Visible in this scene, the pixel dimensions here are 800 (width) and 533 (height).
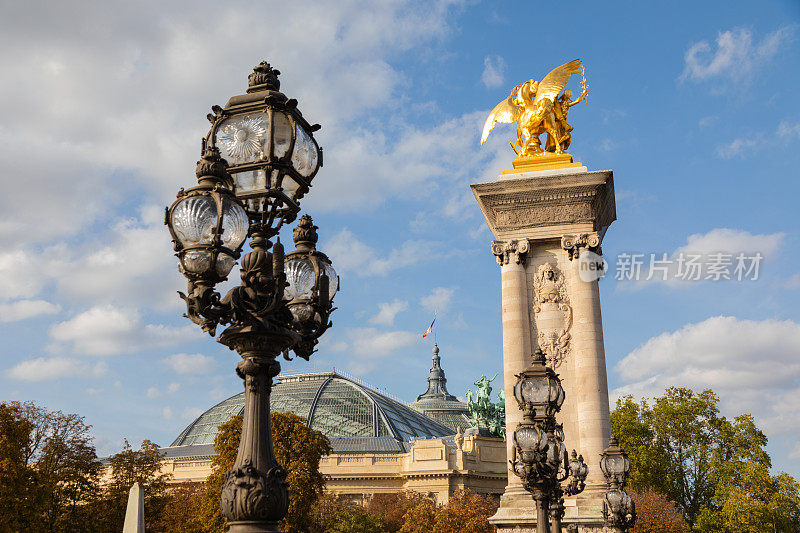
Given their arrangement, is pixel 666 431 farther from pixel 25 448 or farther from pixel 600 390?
pixel 25 448

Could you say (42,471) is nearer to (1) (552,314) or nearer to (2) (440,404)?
(1) (552,314)

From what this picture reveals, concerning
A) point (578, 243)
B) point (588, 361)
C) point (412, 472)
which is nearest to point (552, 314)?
point (588, 361)

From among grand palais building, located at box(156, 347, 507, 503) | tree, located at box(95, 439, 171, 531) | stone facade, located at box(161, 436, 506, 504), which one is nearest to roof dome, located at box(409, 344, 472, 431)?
grand palais building, located at box(156, 347, 507, 503)

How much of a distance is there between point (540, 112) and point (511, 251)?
477 centimetres

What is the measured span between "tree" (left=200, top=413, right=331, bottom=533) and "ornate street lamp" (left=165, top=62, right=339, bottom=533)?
3416cm

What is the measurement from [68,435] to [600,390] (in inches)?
1240

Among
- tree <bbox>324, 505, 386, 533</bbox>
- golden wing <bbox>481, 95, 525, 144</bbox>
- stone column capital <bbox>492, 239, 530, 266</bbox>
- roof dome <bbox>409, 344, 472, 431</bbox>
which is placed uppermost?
roof dome <bbox>409, 344, 472, 431</bbox>

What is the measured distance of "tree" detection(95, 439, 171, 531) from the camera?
43972 mm

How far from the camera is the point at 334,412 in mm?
101688

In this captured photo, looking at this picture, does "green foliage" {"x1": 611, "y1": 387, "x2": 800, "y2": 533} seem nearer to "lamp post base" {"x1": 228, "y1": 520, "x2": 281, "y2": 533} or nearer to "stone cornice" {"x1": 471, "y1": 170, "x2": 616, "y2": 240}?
"stone cornice" {"x1": 471, "y1": 170, "x2": 616, "y2": 240}

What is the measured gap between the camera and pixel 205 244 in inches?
268

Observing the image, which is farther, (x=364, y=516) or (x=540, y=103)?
(x=364, y=516)

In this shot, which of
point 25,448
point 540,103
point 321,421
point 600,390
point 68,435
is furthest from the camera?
point 321,421

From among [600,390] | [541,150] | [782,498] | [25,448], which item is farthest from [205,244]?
[782,498]
